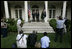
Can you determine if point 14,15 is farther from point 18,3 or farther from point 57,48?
point 57,48

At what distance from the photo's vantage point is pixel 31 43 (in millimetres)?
7371

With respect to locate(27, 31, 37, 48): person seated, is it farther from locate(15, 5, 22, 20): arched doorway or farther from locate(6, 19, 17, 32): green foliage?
locate(15, 5, 22, 20): arched doorway

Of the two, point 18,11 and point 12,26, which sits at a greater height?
point 18,11

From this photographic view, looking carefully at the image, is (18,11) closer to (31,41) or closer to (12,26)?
(12,26)

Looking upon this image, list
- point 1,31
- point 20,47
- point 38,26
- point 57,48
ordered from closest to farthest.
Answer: point 20,47
point 57,48
point 1,31
point 38,26

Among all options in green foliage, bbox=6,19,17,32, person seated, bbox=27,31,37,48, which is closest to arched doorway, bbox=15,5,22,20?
green foliage, bbox=6,19,17,32

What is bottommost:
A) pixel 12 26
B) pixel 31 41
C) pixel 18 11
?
pixel 31 41

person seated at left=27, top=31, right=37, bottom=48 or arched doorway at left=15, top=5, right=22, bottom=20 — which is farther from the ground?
arched doorway at left=15, top=5, right=22, bottom=20

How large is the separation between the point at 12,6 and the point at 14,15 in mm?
1576

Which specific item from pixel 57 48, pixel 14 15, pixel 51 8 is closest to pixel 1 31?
pixel 57 48

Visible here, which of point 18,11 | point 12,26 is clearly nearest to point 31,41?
point 12,26

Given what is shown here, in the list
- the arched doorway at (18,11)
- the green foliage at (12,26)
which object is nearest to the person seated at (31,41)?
the green foliage at (12,26)

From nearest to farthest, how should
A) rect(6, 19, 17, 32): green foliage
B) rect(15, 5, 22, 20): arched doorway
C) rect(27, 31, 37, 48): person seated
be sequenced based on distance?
rect(27, 31, 37, 48): person seated < rect(6, 19, 17, 32): green foliage < rect(15, 5, 22, 20): arched doorway

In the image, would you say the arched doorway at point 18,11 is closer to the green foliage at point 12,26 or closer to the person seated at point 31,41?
the green foliage at point 12,26
